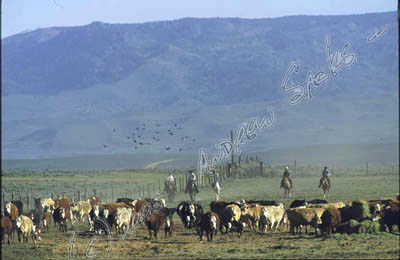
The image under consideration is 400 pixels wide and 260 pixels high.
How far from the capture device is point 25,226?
28531mm

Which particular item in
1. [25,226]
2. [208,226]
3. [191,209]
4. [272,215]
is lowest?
[208,226]

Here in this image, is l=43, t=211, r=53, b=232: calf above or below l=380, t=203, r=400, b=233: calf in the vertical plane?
above

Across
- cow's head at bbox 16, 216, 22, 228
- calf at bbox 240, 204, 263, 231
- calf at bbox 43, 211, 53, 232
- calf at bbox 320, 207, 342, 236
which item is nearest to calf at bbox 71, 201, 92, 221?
calf at bbox 43, 211, 53, 232

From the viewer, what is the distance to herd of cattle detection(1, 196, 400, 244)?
93.4 feet

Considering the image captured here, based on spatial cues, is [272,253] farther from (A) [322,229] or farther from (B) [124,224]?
(B) [124,224]

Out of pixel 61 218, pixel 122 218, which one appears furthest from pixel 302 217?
pixel 61 218

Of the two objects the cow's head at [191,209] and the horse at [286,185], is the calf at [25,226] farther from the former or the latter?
the horse at [286,185]

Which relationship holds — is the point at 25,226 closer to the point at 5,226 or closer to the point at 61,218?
the point at 5,226

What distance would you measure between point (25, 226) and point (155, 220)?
4.15 m

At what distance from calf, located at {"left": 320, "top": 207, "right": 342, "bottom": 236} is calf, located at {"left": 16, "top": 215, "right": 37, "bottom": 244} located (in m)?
9.07

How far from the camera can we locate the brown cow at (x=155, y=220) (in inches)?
1147

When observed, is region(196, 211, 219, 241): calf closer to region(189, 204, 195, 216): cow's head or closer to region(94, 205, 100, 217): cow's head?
region(189, 204, 195, 216): cow's head

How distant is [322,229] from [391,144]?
466ft

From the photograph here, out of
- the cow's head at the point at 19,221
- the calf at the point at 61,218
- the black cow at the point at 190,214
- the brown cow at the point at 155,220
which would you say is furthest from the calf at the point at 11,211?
the black cow at the point at 190,214
